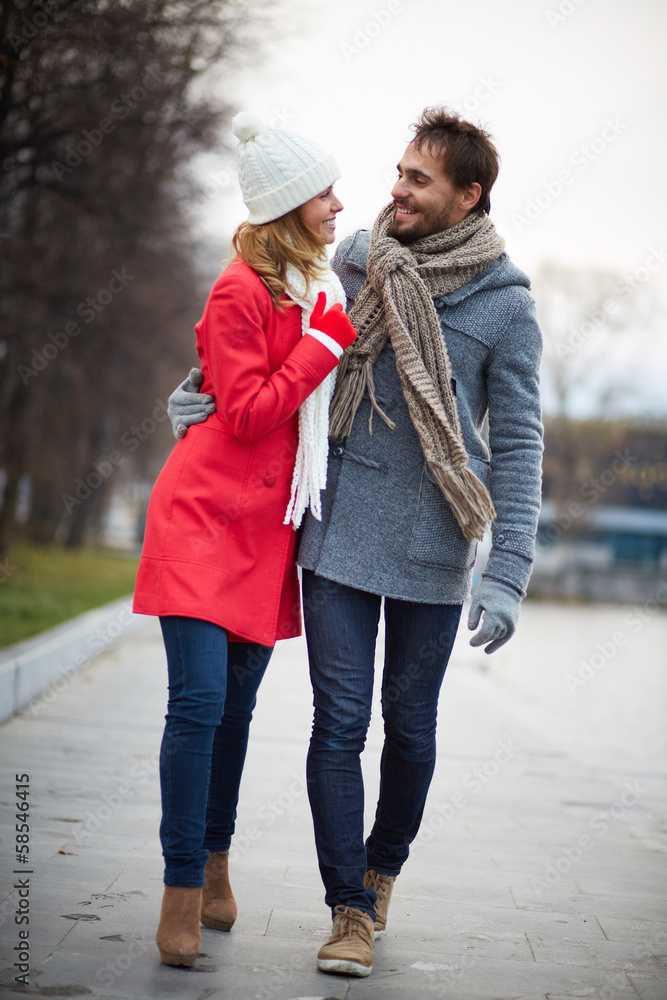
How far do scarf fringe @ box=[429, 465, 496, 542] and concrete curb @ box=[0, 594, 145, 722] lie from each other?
3.57m

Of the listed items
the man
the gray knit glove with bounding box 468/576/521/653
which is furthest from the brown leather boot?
the gray knit glove with bounding box 468/576/521/653

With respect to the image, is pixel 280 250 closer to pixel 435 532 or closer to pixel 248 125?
pixel 248 125

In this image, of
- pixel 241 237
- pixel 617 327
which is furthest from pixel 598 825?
pixel 617 327

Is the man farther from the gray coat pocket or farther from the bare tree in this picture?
the bare tree

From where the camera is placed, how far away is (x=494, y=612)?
2670mm

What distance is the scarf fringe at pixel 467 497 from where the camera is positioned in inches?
104

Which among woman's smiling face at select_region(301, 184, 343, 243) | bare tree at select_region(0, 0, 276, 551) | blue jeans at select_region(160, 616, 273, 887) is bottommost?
blue jeans at select_region(160, 616, 273, 887)

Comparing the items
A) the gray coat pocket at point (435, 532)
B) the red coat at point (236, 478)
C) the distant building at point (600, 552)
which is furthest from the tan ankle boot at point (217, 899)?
the distant building at point (600, 552)

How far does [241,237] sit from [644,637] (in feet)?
74.4

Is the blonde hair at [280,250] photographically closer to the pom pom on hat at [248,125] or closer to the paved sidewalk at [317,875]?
the pom pom on hat at [248,125]

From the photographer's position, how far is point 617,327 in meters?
40.6

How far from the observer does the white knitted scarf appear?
2.65m

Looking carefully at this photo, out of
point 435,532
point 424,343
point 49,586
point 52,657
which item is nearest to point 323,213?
point 424,343

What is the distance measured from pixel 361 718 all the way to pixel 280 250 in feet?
4.04
